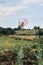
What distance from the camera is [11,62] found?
5.52 meters

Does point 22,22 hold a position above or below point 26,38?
above

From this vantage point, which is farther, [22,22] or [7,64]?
[7,64]

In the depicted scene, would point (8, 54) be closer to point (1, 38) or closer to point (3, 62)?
point (3, 62)

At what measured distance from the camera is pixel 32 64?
5.61m

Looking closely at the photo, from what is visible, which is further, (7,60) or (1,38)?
(1,38)

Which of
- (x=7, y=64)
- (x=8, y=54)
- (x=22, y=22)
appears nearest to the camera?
(x=22, y=22)

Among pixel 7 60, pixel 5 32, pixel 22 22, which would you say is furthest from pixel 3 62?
pixel 5 32

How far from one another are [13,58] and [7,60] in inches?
5.0

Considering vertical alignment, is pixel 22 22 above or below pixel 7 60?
above

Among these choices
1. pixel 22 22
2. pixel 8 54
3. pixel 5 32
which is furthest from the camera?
pixel 5 32

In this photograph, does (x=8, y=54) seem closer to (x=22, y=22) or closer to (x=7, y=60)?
(x=7, y=60)

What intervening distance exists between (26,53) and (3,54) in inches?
19.2

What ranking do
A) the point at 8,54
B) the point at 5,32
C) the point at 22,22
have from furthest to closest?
the point at 5,32, the point at 8,54, the point at 22,22

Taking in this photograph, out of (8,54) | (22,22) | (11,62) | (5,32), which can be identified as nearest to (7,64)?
(11,62)
